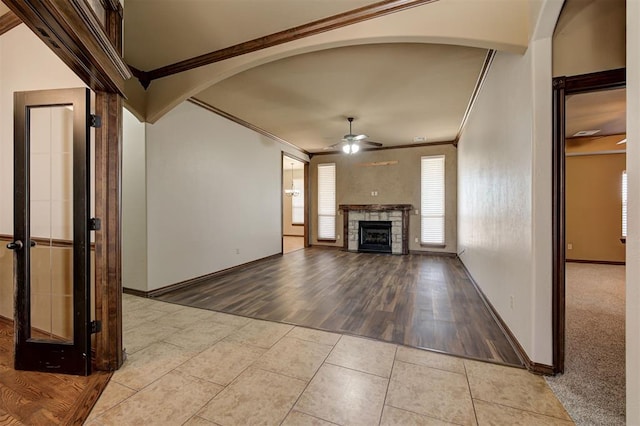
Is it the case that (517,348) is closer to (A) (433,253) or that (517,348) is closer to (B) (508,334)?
(B) (508,334)

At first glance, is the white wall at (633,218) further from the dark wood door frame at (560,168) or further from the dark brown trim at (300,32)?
the dark brown trim at (300,32)

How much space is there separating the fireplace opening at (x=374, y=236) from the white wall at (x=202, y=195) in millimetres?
2849

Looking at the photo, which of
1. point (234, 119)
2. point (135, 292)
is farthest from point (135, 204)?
point (234, 119)

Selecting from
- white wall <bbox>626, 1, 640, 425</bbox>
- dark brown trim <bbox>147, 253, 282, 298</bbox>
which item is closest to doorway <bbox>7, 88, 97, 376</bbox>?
dark brown trim <bbox>147, 253, 282, 298</bbox>

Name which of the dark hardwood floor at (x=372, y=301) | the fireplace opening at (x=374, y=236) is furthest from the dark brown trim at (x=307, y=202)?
the dark hardwood floor at (x=372, y=301)

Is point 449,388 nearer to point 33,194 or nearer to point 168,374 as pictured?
point 168,374

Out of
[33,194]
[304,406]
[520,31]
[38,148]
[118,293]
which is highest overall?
[520,31]

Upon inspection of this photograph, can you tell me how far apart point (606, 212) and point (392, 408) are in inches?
286

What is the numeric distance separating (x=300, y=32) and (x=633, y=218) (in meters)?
2.74

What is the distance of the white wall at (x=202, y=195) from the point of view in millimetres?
3814

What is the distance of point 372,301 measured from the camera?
3492mm

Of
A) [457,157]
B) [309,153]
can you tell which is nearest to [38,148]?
[309,153]

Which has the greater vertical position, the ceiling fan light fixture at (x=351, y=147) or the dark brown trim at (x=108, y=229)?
the ceiling fan light fixture at (x=351, y=147)

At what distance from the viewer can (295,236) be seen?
11.5 m
